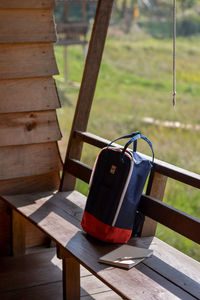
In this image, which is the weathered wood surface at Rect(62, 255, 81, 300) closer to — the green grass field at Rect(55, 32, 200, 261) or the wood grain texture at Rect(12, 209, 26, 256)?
the wood grain texture at Rect(12, 209, 26, 256)

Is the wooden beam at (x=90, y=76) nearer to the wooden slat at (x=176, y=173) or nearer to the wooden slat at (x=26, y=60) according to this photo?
the wooden slat at (x=26, y=60)

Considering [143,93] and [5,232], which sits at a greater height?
[5,232]

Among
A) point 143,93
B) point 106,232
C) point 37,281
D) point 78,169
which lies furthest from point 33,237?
point 143,93

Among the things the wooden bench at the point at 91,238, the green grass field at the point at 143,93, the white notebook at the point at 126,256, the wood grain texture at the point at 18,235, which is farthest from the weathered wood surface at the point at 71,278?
the green grass field at the point at 143,93

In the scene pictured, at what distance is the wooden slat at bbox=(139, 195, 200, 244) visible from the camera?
2.06 metres

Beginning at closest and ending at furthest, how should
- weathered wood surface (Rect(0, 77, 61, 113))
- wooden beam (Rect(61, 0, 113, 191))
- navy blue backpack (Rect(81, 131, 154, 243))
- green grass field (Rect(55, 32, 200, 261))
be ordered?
navy blue backpack (Rect(81, 131, 154, 243)), wooden beam (Rect(61, 0, 113, 191)), weathered wood surface (Rect(0, 77, 61, 113)), green grass field (Rect(55, 32, 200, 261))

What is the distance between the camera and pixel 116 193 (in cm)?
218

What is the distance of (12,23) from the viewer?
278cm

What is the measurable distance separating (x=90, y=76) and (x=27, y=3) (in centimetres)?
53

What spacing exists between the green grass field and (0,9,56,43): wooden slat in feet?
16.4

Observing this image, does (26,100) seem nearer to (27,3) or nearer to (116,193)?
(27,3)

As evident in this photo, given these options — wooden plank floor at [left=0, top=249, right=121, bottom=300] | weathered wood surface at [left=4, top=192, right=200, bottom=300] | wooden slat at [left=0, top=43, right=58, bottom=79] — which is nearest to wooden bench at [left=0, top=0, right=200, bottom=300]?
weathered wood surface at [left=4, top=192, right=200, bottom=300]

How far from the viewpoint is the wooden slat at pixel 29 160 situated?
292 cm

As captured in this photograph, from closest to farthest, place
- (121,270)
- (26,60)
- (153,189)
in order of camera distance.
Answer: (121,270), (153,189), (26,60)
